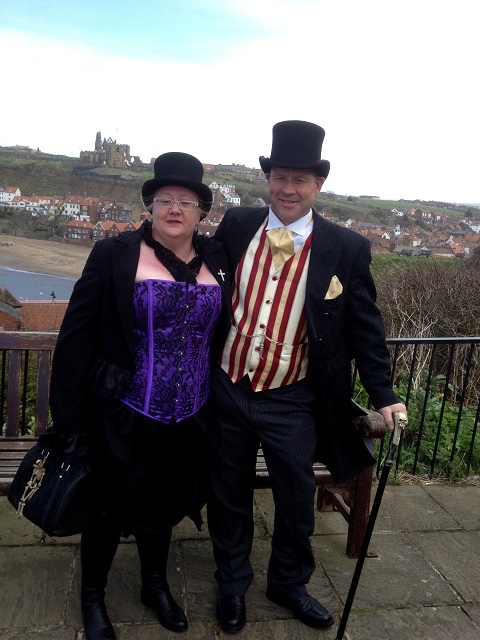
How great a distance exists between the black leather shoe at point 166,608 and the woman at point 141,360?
22 centimetres

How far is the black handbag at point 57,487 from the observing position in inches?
85.5

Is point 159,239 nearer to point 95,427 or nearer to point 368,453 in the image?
point 95,427

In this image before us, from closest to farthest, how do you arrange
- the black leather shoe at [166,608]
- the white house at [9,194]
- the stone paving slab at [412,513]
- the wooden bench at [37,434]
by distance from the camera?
the black leather shoe at [166,608] → the wooden bench at [37,434] → the stone paving slab at [412,513] → the white house at [9,194]

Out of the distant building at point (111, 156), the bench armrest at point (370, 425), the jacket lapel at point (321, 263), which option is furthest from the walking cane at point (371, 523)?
the distant building at point (111, 156)

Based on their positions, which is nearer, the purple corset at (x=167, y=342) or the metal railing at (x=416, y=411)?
the purple corset at (x=167, y=342)

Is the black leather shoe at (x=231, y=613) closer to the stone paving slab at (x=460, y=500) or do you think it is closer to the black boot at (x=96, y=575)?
the black boot at (x=96, y=575)

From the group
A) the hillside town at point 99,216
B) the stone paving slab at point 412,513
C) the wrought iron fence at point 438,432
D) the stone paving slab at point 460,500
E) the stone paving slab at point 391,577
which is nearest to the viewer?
the stone paving slab at point 391,577

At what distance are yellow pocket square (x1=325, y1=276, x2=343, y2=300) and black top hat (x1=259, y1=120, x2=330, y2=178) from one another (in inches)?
18.2

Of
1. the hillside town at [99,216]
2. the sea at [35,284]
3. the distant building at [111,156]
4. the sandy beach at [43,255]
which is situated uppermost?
the distant building at [111,156]

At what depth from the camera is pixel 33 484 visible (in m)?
2.22

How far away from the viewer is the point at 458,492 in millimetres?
3945

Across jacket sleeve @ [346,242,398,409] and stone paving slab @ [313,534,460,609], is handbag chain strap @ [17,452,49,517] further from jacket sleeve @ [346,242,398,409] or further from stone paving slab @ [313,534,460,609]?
stone paving slab @ [313,534,460,609]

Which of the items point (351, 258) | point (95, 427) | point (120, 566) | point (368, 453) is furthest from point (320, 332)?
point (120, 566)

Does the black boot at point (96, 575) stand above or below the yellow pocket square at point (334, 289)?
below
